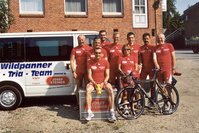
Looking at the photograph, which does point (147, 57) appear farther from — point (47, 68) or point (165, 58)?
point (47, 68)

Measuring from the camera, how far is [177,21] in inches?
2655

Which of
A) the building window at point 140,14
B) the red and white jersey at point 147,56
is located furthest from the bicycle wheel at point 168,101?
the building window at point 140,14

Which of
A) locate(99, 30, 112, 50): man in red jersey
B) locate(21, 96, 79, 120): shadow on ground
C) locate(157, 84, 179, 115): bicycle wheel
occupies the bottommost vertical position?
locate(21, 96, 79, 120): shadow on ground

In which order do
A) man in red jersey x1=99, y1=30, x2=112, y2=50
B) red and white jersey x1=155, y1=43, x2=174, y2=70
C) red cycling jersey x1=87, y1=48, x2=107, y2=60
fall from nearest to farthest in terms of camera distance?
red cycling jersey x1=87, y1=48, x2=107, y2=60 < red and white jersey x1=155, y1=43, x2=174, y2=70 < man in red jersey x1=99, y1=30, x2=112, y2=50

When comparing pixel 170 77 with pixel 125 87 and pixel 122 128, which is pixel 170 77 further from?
pixel 122 128

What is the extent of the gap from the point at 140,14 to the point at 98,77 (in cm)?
1548

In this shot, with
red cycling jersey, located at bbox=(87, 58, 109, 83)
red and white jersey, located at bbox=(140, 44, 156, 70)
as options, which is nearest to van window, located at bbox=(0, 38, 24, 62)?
red cycling jersey, located at bbox=(87, 58, 109, 83)

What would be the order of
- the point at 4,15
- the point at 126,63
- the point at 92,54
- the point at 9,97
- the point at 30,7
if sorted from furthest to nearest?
the point at 30,7 → the point at 4,15 → the point at 9,97 → the point at 126,63 → the point at 92,54

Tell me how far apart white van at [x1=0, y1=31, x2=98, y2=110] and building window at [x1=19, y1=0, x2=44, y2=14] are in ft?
38.0

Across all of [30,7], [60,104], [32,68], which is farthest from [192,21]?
[32,68]

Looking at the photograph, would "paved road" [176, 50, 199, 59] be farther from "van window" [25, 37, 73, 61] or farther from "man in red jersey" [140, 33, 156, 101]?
"van window" [25, 37, 73, 61]

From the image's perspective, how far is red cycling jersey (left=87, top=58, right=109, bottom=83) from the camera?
8484 mm

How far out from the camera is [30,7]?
21.0 metres

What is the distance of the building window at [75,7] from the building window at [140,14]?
10.8 ft
